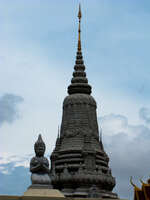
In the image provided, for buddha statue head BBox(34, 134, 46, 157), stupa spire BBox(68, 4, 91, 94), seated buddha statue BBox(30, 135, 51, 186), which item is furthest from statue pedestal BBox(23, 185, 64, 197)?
stupa spire BBox(68, 4, 91, 94)

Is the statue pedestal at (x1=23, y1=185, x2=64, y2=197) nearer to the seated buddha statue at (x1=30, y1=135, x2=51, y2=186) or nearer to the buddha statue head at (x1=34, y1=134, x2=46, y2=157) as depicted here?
the seated buddha statue at (x1=30, y1=135, x2=51, y2=186)

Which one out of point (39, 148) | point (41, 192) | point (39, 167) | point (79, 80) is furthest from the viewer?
point (79, 80)

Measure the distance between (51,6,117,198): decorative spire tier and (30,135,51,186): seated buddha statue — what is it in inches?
1149

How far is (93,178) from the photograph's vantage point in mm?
61469

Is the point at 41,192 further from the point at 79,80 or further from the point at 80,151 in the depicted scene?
the point at 79,80

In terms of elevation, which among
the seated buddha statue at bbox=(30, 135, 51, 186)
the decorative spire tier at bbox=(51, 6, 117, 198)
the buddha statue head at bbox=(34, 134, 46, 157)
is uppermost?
the decorative spire tier at bbox=(51, 6, 117, 198)

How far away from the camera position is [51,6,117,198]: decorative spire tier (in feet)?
202

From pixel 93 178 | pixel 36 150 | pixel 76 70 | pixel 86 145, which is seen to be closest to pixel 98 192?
pixel 93 178

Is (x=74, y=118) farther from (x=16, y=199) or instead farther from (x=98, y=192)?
(x=16, y=199)

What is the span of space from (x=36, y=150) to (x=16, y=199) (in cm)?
341

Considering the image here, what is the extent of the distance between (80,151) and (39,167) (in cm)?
3567

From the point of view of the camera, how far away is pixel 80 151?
213 feet

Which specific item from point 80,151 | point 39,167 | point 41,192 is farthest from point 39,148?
point 80,151

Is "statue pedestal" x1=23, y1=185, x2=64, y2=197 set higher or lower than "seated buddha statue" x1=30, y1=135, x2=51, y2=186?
lower
